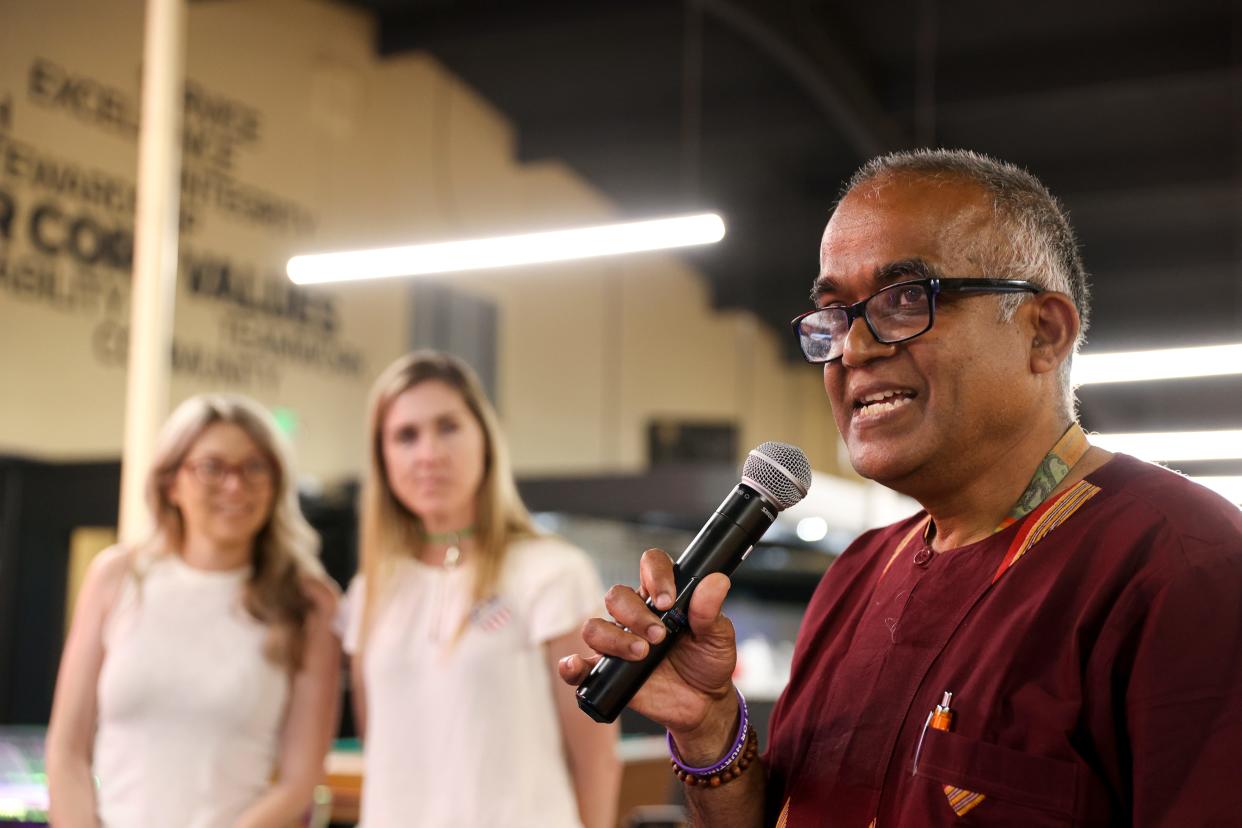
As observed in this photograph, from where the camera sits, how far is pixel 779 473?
1.35 m

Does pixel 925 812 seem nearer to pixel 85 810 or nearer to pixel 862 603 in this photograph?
Answer: pixel 862 603

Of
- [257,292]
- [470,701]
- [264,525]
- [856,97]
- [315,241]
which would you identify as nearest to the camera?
[470,701]

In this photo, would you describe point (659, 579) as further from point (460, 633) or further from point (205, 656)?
point (205, 656)

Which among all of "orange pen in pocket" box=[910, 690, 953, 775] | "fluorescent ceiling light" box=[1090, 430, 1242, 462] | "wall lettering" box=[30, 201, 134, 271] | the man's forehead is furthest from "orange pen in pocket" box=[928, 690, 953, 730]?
"fluorescent ceiling light" box=[1090, 430, 1242, 462]

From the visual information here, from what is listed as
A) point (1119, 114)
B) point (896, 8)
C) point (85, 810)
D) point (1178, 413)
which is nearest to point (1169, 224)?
point (1119, 114)

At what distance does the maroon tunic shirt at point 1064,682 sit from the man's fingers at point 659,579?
235 mm

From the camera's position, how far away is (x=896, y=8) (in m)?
7.89

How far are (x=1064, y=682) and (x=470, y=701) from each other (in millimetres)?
1508

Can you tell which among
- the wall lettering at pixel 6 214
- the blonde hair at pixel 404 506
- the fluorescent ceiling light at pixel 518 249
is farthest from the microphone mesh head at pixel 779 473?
the wall lettering at pixel 6 214

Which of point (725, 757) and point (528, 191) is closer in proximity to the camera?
point (725, 757)

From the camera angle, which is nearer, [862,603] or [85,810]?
[862,603]

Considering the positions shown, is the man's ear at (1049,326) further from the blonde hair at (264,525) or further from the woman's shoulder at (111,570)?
the woman's shoulder at (111,570)

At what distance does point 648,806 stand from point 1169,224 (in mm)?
8539

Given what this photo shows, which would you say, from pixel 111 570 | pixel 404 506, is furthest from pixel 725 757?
pixel 111 570
